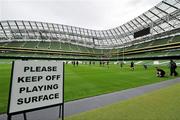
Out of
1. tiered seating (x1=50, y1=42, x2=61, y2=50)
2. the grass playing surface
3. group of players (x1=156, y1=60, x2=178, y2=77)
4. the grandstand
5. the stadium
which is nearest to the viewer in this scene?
the grass playing surface

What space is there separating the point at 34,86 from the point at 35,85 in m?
0.03

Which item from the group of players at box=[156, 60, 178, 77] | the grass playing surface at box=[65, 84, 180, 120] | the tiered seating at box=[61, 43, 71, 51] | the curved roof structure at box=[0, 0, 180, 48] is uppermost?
the curved roof structure at box=[0, 0, 180, 48]

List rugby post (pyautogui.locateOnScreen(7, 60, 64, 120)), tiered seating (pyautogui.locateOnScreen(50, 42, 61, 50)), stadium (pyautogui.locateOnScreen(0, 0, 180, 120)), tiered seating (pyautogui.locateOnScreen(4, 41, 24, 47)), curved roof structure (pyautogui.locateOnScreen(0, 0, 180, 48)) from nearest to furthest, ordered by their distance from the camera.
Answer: rugby post (pyautogui.locateOnScreen(7, 60, 64, 120)) < stadium (pyautogui.locateOnScreen(0, 0, 180, 120)) < curved roof structure (pyautogui.locateOnScreen(0, 0, 180, 48)) < tiered seating (pyautogui.locateOnScreen(4, 41, 24, 47)) < tiered seating (pyautogui.locateOnScreen(50, 42, 61, 50))

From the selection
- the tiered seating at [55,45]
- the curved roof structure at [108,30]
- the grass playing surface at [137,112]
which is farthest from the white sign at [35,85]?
the tiered seating at [55,45]

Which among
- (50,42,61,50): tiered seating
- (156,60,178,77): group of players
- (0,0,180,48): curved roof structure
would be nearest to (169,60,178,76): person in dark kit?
(156,60,178,77): group of players

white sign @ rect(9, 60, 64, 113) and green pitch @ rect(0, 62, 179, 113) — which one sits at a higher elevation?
white sign @ rect(9, 60, 64, 113)

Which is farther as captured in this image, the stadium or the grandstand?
the grandstand

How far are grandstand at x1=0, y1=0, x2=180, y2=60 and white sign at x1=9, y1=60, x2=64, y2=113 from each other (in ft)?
135

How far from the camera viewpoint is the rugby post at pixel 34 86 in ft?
8.74

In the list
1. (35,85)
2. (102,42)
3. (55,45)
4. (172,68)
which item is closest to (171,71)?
(172,68)

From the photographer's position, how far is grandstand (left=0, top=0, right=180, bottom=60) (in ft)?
143

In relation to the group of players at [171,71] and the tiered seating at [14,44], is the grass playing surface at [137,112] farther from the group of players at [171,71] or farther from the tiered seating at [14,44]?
the tiered seating at [14,44]

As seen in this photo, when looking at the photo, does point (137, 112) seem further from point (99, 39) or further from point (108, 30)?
point (99, 39)

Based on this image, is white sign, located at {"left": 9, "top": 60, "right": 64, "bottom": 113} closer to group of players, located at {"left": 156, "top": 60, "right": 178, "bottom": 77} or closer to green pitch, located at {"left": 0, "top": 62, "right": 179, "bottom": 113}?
green pitch, located at {"left": 0, "top": 62, "right": 179, "bottom": 113}
